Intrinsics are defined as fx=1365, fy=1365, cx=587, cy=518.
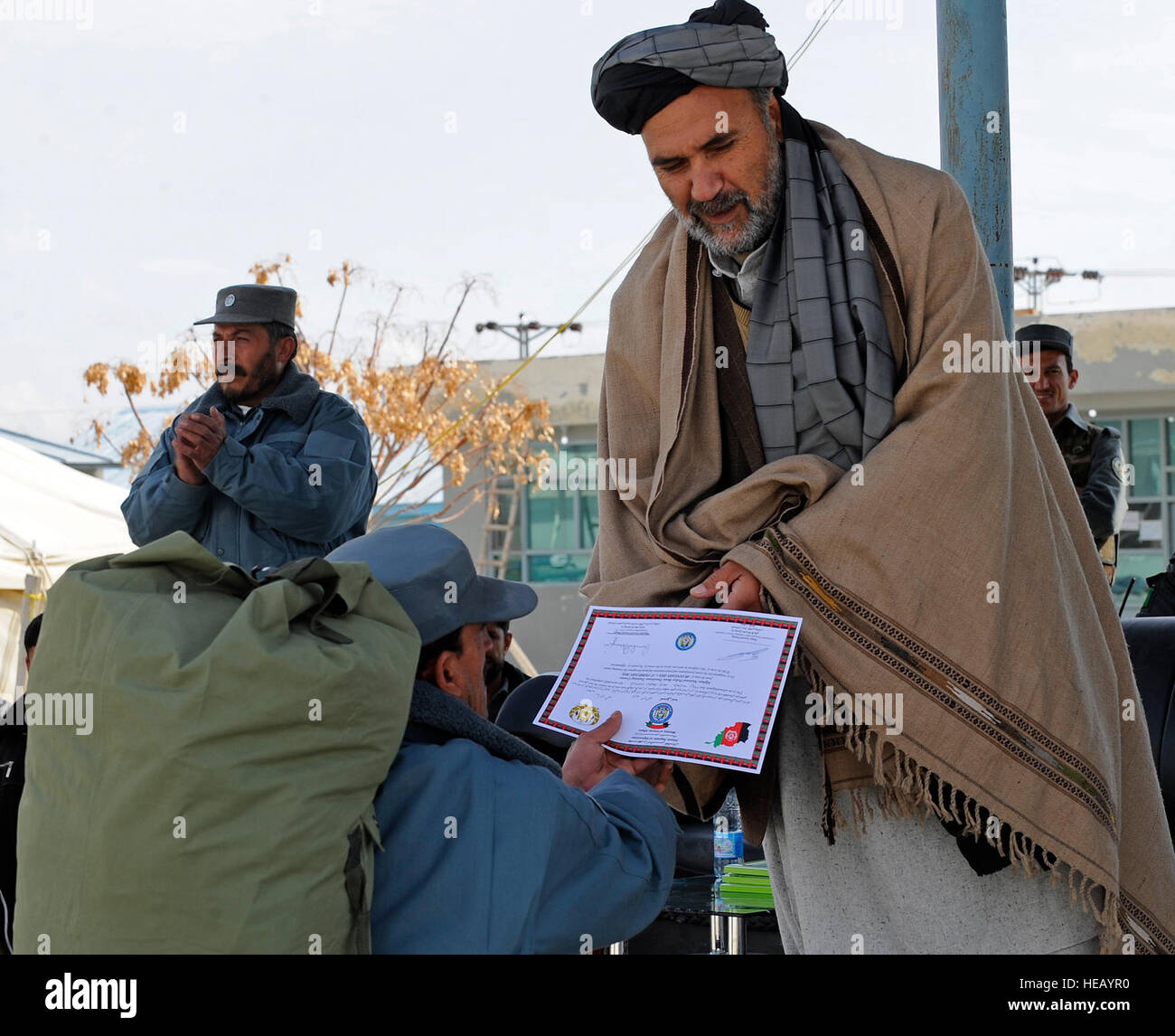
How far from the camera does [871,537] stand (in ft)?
7.51

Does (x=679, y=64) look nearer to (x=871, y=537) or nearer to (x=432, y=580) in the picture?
(x=871, y=537)

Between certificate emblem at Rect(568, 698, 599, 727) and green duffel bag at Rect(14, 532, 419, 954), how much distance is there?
0.51 m

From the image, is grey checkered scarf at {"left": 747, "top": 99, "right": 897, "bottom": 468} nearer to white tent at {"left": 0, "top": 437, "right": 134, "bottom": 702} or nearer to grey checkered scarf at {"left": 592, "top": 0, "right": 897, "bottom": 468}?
grey checkered scarf at {"left": 592, "top": 0, "right": 897, "bottom": 468}

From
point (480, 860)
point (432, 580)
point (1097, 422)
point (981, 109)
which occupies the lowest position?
point (480, 860)

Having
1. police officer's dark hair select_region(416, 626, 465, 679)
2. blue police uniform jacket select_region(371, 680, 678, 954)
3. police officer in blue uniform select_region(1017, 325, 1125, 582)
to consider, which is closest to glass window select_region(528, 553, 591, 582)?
police officer in blue uniform select_region(1017, 325, 1125, 582)

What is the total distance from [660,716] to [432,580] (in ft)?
1.46

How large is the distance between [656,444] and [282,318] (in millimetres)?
2631

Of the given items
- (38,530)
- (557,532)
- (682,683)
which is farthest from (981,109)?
(557,532)

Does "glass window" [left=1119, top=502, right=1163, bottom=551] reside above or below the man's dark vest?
below

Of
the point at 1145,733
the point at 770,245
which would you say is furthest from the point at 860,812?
the point at 770,245

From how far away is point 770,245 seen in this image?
100 inches

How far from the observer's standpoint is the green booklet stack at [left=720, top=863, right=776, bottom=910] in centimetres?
382
